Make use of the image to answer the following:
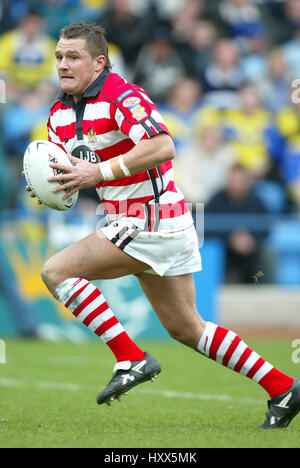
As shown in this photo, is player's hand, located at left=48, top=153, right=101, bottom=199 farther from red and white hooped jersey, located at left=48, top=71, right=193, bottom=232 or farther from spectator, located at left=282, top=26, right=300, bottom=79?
spectator, located at left=282, top=26, right=300, bottom=79

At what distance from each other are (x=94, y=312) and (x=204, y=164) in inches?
256

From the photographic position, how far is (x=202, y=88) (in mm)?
11617

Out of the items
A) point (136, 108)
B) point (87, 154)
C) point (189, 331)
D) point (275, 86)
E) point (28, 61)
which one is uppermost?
point (28, 61)

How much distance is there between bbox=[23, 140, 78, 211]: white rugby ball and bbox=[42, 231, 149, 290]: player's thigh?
0.87ft

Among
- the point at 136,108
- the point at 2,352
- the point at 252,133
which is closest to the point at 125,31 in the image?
the point at 252,133

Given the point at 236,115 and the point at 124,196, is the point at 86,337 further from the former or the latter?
the point at 124,196

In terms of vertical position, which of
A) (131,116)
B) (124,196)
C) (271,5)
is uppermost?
(271,5)

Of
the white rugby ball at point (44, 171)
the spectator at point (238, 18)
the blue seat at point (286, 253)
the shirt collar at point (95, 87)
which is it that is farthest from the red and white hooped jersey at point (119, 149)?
the spectator at point (238, 18)

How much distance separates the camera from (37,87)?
11258mm

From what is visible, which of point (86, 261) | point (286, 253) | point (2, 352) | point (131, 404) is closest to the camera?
point (86, 261)

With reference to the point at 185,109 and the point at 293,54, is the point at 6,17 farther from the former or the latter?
the point at 293,54

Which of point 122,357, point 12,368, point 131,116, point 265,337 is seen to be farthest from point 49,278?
point 265,337

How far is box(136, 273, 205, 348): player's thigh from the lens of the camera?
469cm
